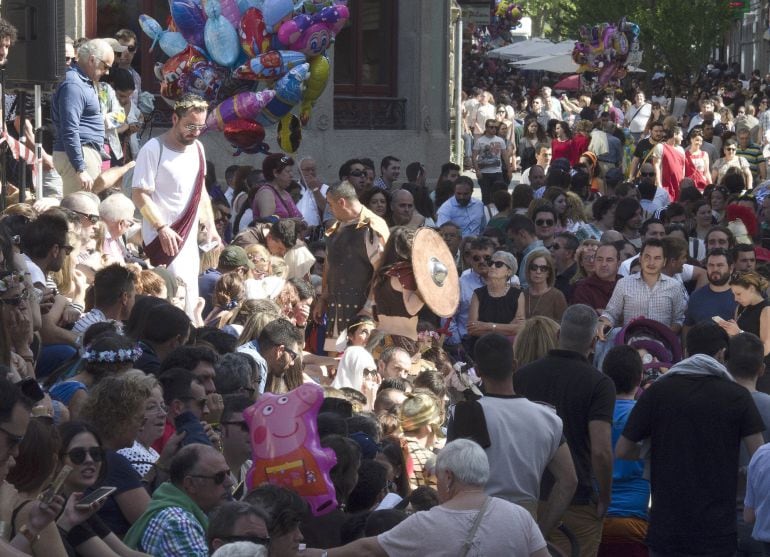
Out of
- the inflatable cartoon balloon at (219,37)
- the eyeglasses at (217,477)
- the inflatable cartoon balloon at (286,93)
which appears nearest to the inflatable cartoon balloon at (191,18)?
the inflatable cartoon balloon at (219,37)

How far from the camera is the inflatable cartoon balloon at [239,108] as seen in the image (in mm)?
13430

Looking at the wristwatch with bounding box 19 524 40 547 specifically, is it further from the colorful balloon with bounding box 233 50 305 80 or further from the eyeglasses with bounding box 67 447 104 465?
the colorful balloon with bounding box 233 50 305 80

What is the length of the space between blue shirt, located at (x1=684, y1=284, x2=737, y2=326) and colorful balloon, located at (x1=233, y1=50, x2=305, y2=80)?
4.38 metres

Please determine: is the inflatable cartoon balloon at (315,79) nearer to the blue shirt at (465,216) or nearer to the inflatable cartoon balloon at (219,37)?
the inflatable cartoon balloon at (219,37)

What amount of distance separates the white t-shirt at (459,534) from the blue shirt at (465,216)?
9.69m

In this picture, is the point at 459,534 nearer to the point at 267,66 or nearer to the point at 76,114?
the point at 76,114

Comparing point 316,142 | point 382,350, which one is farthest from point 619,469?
point 316,142

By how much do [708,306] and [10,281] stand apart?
232 inches

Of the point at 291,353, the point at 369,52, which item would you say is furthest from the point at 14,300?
the point at 369,52

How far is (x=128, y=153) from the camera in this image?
49.9 ft

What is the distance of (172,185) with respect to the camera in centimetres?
1016

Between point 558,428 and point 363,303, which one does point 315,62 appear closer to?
point 363,303

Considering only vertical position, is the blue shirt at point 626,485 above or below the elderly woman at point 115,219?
below

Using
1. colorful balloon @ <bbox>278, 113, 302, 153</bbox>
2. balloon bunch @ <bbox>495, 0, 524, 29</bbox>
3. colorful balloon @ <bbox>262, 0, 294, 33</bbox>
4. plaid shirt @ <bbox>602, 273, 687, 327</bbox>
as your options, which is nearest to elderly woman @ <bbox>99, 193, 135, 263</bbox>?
plaid shirt @ <bbox>602, 273, 687, 327</bbox>
